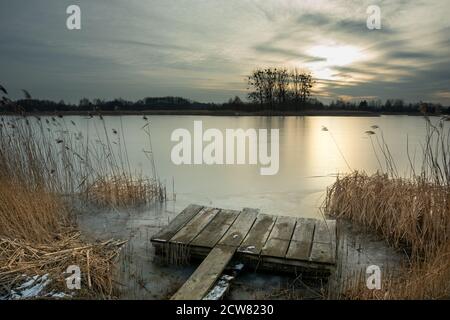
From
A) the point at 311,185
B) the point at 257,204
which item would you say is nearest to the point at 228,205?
the point at 257,204

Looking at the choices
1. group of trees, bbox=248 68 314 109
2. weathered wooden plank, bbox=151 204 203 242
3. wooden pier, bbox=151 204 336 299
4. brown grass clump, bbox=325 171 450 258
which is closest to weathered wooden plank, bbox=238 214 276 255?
wooden pier, bbox=151 204 336 299

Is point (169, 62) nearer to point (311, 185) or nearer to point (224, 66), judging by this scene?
point (224, 66)

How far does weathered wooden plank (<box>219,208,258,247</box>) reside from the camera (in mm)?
3438

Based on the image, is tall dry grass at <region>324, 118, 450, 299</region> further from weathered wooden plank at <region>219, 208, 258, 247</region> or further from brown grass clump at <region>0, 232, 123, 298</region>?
brown grass clump at <region>0, 232, 123, 298</region>

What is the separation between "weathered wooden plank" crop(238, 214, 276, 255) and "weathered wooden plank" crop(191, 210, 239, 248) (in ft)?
0.99

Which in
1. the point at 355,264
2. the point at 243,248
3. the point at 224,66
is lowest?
the point at 355,264

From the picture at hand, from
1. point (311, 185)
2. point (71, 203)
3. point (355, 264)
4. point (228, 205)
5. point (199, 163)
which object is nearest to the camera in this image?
point (355, 264)

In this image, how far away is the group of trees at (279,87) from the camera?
34.7 m

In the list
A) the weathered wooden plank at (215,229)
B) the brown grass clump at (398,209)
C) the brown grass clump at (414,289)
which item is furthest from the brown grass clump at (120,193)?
the brown grass clump at (414,289)

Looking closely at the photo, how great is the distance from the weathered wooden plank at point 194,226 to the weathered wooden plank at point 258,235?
583 mm

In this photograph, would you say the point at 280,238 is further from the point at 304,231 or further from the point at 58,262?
the point at 58,262

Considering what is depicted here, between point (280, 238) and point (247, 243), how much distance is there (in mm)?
392
